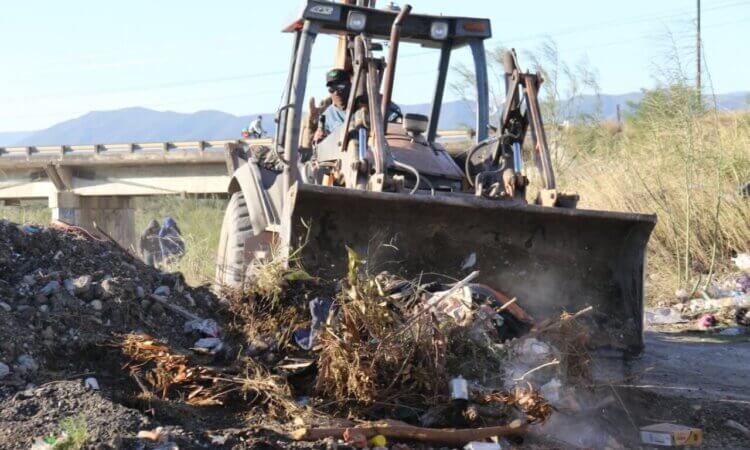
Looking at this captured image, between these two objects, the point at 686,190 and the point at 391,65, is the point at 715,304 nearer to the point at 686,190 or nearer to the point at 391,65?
the point at 686,190

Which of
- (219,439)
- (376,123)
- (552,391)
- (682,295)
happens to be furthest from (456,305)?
(682,295)

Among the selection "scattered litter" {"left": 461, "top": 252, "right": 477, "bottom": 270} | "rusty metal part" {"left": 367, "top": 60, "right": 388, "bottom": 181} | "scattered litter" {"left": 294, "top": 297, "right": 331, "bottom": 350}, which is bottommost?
"scattered litter" {"left": 294, "top": 297, "right": 331, "bottom": 350}

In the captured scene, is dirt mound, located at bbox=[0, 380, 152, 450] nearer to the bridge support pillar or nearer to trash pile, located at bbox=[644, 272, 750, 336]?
trash pile, located at bbox=[644, 272, 750, 336]

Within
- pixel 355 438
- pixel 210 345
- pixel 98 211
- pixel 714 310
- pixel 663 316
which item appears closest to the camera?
pixel 355 438

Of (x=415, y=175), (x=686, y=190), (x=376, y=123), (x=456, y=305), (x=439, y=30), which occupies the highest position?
(x=439, y=30)

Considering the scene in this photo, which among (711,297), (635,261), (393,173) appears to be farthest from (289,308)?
(711,297)

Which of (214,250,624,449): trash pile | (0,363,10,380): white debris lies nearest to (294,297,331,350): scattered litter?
(214,250,624,449): trash pile

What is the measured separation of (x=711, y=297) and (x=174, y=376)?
673 cm

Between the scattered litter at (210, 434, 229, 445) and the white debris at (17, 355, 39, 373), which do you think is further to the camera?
the white debris at (17, 355, 39, 373)

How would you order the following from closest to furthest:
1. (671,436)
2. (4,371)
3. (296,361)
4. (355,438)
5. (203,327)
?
(355,438)
(4,371)
(296,361)
(671,436)
(203,327)

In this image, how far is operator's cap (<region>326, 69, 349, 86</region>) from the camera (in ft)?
23.3

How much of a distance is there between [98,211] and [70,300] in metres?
23.7

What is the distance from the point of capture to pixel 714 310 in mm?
9070

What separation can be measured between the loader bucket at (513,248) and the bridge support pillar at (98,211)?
21.0 meters
